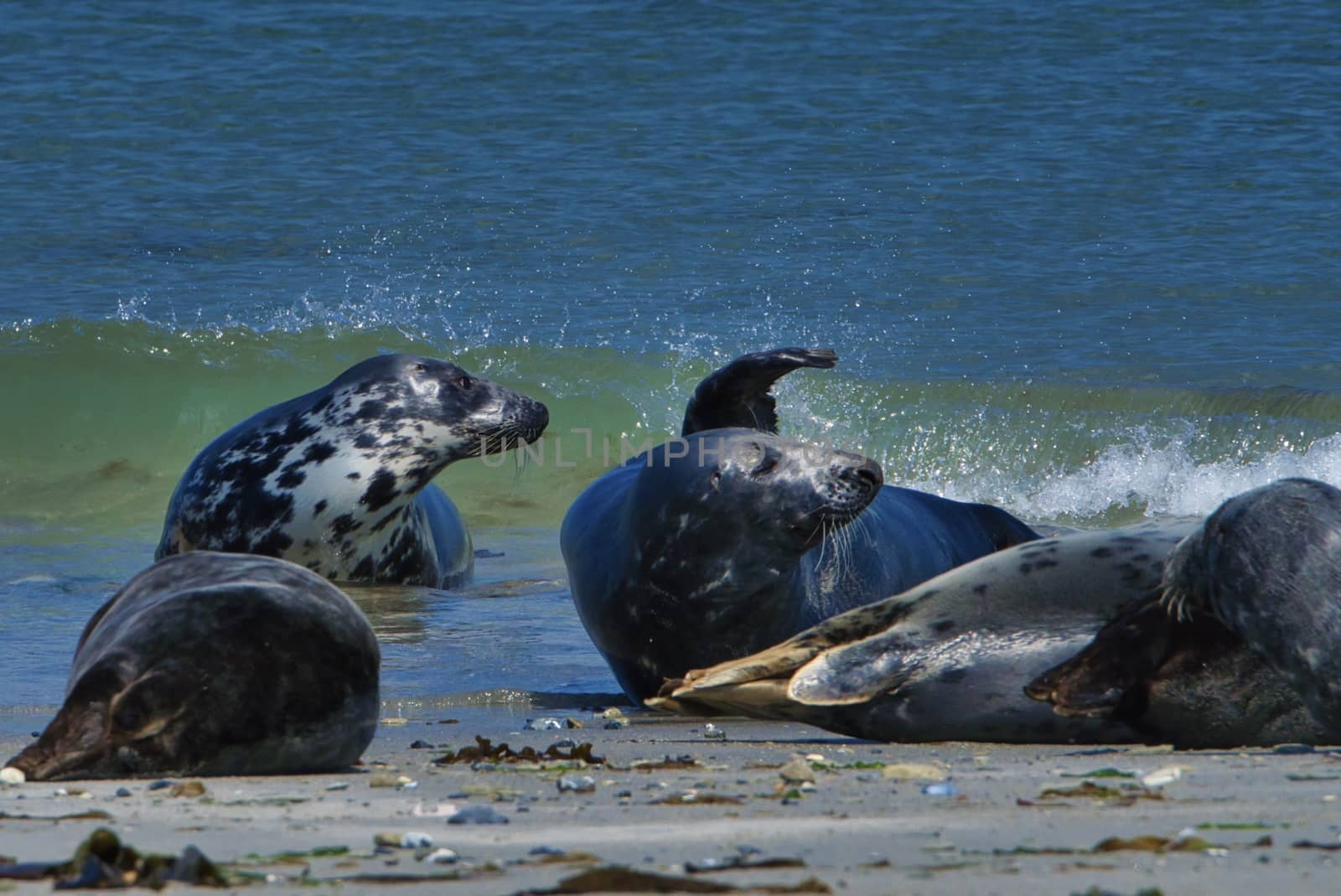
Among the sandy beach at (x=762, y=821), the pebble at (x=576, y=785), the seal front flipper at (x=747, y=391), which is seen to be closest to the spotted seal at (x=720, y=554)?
the seal front flipper at (x=747, y=391)

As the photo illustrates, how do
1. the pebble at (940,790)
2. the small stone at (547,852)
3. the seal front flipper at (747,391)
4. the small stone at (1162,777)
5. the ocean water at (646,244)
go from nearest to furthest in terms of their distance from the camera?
the small stone at (547,852) < the pebble at (940,790) < the small stone at (1162,777) < the seal front flipper at (747,391) < the ocean water at (646,244)

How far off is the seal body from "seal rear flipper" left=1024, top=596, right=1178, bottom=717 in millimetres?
1093

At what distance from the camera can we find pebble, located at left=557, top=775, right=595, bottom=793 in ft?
10.2

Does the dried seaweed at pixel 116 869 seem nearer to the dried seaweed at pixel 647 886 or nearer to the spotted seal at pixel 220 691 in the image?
the dried seaweed at pixel 647 886

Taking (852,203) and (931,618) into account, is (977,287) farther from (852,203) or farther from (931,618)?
(931,618)

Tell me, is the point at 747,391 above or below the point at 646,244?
above

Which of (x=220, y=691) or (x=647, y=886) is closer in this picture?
(x=647, y=886)

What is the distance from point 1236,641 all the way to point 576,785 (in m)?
1.50

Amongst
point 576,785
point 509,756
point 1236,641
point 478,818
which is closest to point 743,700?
point 509,756

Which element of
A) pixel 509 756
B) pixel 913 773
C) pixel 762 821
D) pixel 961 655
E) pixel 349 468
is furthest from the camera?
pixel 349 468

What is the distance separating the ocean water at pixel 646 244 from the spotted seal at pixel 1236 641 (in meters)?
2.15

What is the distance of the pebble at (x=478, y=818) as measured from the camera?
2.70 m

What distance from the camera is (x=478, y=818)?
8.91 feet

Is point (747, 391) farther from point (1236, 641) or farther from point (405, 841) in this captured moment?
point (405, 841)
